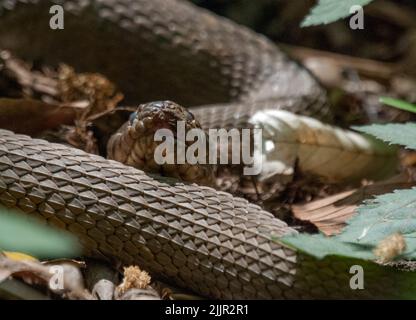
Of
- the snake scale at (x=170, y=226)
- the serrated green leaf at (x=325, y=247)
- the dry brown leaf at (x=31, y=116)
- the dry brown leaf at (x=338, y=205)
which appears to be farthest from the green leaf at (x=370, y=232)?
the dry brown leaf at (x=31, y=116)

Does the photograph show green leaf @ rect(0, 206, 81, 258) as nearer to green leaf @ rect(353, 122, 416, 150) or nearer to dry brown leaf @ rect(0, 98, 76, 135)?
dry brown leaf @ rect(0, 98, 76, 135)

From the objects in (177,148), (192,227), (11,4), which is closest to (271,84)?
(11,4)

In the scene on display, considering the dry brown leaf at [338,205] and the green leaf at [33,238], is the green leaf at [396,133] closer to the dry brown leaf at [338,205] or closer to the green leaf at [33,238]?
the dry brown leaf at [338,205]

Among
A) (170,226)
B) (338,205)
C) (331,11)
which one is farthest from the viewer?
(338,205)

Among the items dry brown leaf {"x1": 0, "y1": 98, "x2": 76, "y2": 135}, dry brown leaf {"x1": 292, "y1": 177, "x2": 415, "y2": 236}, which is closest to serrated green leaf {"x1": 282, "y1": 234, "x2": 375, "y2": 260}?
dry brown leaf {"x1": 292, "y1": 177, "x2": 415, "y2": 236}

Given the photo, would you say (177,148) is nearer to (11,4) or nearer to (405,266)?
(405,266)

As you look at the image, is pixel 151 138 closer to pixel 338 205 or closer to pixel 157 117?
pixel 157 117

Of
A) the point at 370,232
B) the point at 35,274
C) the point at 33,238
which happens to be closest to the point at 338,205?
the point at 370,232
